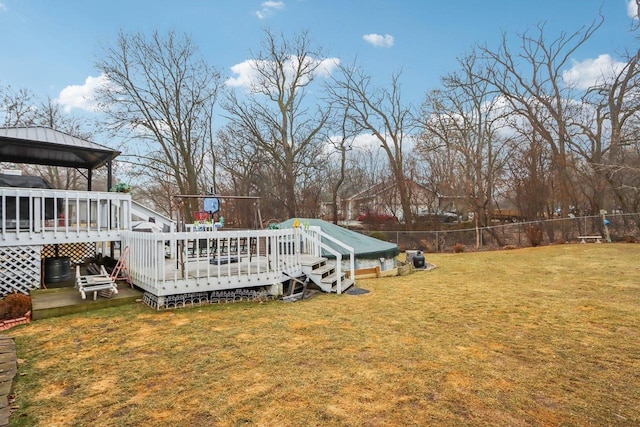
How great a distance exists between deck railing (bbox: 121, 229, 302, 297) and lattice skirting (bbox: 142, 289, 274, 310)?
19 cm

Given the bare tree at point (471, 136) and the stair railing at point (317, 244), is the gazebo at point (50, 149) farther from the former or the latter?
the bare tree at point (471, 136)

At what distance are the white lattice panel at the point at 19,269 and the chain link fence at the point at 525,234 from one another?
1543 cm

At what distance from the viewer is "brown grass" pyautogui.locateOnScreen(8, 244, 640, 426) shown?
248 centimetres

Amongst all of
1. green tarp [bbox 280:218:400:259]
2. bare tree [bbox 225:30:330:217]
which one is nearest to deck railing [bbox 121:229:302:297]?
green tarp [bbox 280:218:400:259]

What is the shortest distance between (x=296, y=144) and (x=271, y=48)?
21.7 ft

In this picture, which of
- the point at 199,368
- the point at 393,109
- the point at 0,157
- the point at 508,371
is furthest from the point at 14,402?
the point at 393,109

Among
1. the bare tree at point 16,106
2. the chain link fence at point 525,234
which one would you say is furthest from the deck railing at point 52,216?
the bare tree at point 16,106

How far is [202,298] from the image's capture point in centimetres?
573

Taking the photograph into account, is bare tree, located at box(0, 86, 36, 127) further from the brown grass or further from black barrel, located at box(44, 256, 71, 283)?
the brown grass

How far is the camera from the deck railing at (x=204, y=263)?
17.3 feet

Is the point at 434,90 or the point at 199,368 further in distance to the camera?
the point at 434,90

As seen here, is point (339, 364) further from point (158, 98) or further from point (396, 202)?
point (396, 202)

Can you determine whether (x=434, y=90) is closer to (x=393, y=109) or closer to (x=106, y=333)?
(x=393, y=109)

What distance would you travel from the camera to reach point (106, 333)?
426cm
